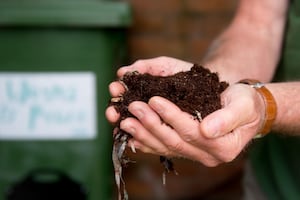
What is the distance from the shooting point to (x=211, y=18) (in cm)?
306

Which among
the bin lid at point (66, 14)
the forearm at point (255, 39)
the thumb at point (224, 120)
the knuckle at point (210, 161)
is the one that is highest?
the bin lid at point (66, 14)

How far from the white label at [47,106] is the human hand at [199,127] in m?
1.06

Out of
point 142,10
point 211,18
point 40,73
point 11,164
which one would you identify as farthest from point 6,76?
point 211,18

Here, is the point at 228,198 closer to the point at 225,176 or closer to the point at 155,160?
the point at 225,176

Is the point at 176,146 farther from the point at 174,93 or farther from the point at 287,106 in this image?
the point at 287,106

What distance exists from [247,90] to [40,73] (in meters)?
1.17

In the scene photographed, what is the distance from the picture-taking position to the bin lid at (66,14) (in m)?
2.46

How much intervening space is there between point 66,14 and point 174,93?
106cm

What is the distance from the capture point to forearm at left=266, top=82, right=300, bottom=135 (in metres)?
1.59

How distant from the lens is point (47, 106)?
2.54 meters

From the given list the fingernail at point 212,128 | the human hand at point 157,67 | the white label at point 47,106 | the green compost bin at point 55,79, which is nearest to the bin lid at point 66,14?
the green compost bin at point 55,79

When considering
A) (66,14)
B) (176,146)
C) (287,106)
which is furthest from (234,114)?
(66,14)

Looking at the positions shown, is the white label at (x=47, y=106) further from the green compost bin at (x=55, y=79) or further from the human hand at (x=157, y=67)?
the human hand at (x=157, y=67)

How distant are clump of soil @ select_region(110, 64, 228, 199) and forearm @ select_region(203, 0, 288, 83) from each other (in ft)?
1.06
